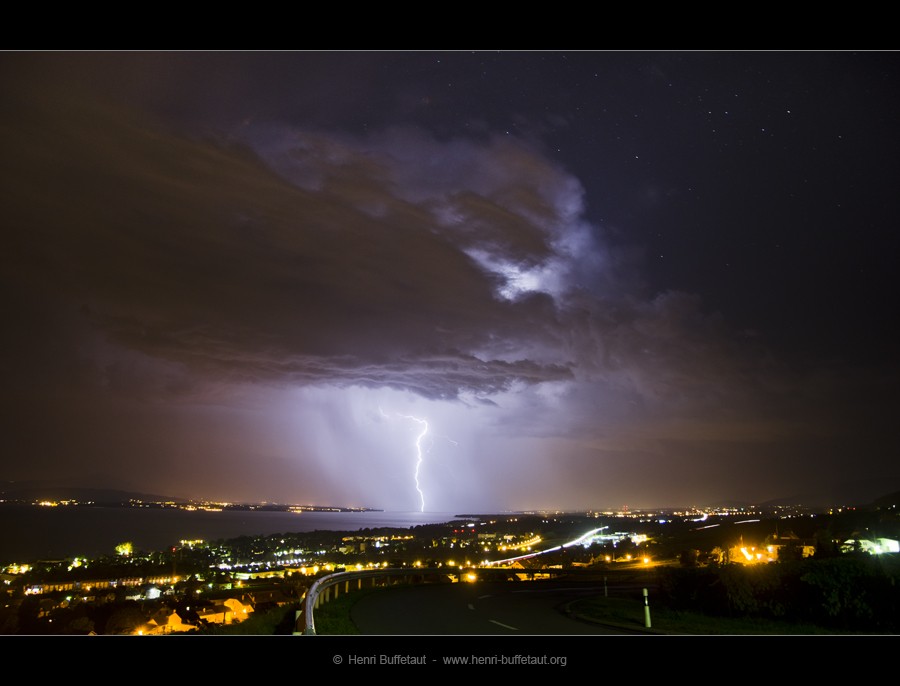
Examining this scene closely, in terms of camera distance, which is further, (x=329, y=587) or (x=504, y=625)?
(x=329, y=587)

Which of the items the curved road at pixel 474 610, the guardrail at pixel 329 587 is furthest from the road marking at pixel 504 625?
the guardrail at pixel 329 587

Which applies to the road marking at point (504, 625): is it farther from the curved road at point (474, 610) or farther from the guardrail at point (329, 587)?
the guardrail at point (329, 587)

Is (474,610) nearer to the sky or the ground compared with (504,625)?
nearer to the ground

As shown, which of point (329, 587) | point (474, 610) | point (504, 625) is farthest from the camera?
point (329, 587)

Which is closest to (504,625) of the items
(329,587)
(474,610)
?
(474,610)

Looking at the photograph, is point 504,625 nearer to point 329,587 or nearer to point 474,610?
point 474,610

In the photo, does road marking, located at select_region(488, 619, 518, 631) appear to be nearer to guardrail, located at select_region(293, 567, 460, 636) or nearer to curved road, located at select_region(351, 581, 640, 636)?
curved road, located at select_region(351, 581, 640, 636)
